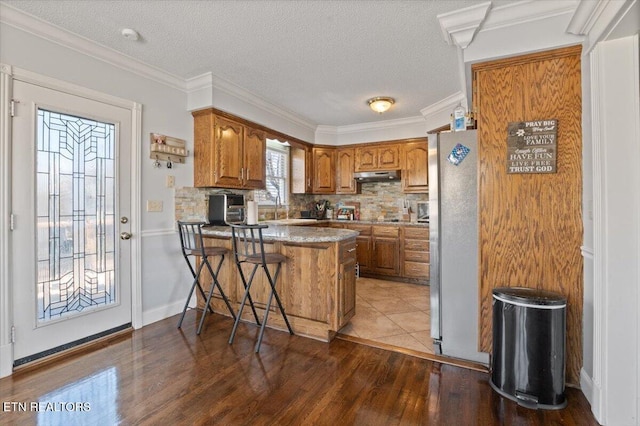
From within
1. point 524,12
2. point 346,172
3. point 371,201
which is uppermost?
point 524,12

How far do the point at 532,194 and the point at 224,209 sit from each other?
302cm

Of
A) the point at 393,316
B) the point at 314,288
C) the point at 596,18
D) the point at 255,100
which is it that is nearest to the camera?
the point at 596,18

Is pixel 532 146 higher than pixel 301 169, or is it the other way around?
pixel 301 169

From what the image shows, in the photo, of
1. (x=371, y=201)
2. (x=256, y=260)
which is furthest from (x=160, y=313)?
(x=371, y=201)

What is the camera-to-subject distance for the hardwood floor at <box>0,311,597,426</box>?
168 cm

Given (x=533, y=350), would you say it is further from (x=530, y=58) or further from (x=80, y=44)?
(x=80, y=44)

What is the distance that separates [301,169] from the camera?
5375 mm

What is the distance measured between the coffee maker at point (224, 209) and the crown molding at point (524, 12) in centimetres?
298

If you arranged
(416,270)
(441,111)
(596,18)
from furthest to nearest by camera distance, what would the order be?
(416,270) → (441,111) → (596,18)

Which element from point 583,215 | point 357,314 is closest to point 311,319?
point 357,314

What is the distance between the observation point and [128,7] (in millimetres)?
2137

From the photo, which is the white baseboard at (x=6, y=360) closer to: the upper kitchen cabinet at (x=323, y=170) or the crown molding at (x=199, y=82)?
the crown molding at (x=199, y=82)

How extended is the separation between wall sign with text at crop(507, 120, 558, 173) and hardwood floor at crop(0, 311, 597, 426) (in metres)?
1.49

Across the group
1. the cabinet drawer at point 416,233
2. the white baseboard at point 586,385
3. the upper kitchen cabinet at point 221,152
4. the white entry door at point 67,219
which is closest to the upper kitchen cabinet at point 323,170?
the cabinet drawer at point 416,233
